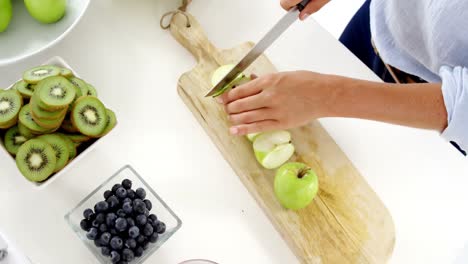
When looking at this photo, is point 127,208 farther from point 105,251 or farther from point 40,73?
point 40,73

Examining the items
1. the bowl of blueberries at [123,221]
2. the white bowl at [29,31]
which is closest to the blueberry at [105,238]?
the bowl of blueberries at [123,221]

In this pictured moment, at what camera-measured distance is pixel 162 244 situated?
863 millimetres

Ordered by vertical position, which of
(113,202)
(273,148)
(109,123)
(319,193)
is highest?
(109,123)

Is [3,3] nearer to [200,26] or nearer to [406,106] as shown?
[200,26]

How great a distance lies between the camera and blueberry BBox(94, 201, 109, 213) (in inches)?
31.7

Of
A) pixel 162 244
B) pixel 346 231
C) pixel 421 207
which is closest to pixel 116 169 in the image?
pixel 162 244

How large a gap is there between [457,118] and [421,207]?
290 millimetres

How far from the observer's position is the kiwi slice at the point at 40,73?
83 cm

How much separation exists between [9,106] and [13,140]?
0.05 m

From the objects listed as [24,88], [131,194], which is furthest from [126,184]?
[24,88]

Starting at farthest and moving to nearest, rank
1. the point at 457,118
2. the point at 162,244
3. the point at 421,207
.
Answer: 1. the point at 421,207
2. the point at 162,244
3. the point at 457,118

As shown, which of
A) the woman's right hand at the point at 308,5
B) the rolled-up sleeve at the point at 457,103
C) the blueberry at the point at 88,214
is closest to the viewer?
the rolled-up sleeve at the point at 457,103

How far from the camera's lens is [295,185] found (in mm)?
858

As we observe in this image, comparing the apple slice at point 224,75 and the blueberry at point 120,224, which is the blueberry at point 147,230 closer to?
the blueberry at point 120,224
